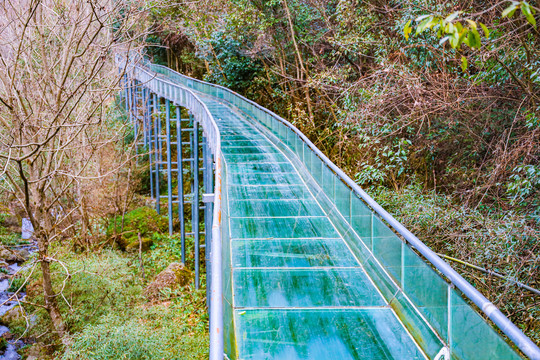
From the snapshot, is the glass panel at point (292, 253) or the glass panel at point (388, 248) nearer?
the glass panel at point (388, 248)

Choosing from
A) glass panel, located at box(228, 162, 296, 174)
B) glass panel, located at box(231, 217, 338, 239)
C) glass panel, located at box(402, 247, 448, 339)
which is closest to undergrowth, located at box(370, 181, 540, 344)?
glass panel, located at box(231, 217, 338, 239)

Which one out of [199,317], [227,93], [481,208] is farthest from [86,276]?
[227,93]

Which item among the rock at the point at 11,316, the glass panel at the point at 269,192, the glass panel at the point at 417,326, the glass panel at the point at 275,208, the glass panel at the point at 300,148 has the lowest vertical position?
the rock at the point at 11,316

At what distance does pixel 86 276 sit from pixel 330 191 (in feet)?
28.2

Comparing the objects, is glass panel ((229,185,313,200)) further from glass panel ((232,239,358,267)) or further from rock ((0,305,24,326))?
rock ((0,305,24,326))

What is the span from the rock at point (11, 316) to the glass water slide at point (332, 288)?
9.11 meters

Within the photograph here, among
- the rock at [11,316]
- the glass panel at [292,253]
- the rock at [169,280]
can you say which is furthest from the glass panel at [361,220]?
the rock at [11,316]

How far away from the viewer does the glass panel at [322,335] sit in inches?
193

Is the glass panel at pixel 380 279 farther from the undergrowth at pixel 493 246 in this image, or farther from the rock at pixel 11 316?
the rock at pixel 11 316

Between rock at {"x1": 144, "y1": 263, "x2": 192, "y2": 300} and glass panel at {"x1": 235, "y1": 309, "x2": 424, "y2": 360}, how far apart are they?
34.6 feet

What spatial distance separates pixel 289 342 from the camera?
5.09m

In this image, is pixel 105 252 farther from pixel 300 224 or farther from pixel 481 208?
pixel 481 208

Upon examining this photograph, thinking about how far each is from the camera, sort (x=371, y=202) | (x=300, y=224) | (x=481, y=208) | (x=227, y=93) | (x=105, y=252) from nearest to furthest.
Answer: (x=371, y=202), (x=300, y=224), (x=481, y=208), (x=105, y=252), (x=227, y=93)

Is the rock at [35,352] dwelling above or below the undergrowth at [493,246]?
below
